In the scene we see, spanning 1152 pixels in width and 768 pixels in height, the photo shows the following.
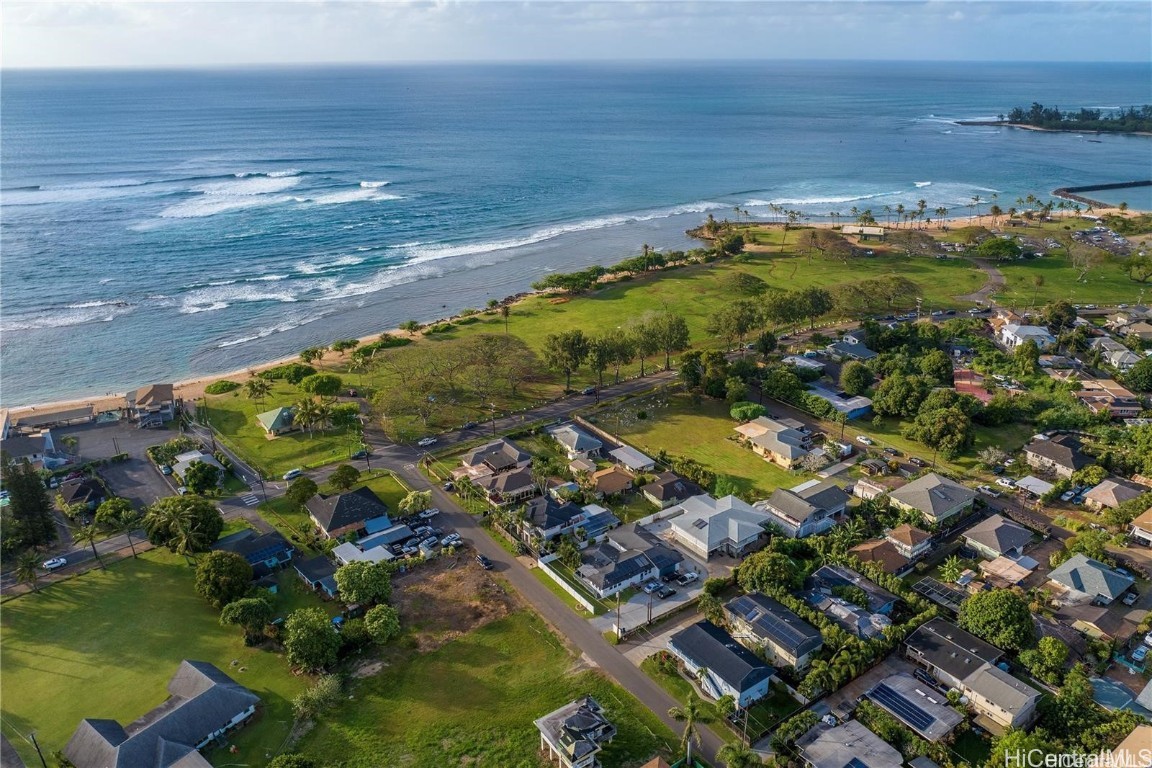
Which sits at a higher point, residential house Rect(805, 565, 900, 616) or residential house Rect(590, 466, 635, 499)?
residential house Rect(590, 466, 635, 499)

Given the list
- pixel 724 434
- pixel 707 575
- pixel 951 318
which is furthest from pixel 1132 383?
pixel 707 575

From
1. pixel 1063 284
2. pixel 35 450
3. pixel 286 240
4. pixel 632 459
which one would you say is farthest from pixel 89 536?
pixel 1063 284

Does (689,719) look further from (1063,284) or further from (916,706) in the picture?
(1063,284)

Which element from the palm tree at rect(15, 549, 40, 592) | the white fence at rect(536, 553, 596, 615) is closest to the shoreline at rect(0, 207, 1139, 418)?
the palm tree at rect(15, 549, 40, 592)

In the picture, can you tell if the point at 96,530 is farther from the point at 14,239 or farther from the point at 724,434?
the point at 14,239

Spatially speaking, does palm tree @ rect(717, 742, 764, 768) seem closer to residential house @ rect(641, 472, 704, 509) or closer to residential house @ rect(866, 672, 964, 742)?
residential house @ rect(866, 672, 964, 742)

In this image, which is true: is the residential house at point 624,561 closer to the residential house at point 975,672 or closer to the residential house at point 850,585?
the residential house at point 850,585

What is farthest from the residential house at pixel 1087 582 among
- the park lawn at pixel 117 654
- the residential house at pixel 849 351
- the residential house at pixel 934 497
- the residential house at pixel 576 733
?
the park lawn at pixel 117 654
